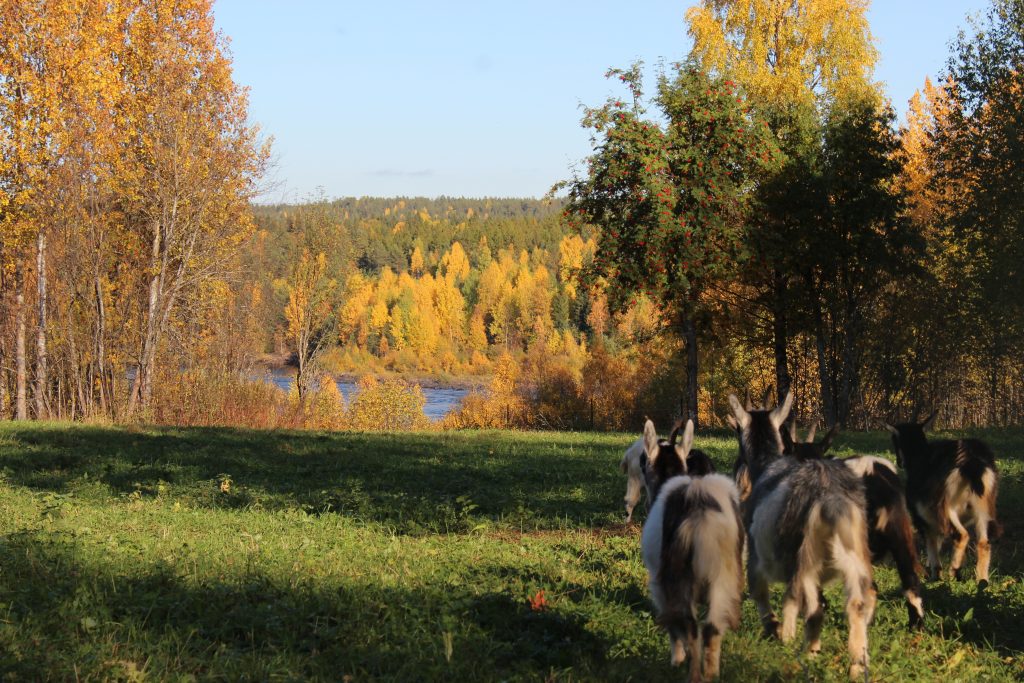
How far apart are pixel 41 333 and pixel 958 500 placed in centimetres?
2488

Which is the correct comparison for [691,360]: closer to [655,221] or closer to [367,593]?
[655,221]

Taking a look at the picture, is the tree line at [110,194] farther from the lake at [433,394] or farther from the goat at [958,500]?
the lake at [433,394]

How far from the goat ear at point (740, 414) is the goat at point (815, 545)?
119 centimetres

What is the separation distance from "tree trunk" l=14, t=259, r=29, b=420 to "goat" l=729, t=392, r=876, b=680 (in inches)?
991

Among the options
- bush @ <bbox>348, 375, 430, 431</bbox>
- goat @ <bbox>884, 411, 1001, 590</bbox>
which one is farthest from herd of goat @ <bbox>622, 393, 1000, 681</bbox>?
bush @ <bbox>348, 375, 430, 431</bbox>

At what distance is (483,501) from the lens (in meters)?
12.9

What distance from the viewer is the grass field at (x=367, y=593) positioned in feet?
18.3

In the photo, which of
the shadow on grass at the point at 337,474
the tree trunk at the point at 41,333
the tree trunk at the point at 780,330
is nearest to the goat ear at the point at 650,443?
the shadow on grass at the point at 337,474

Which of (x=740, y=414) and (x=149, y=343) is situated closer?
(x=740, y=414)

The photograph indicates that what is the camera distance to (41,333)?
2553cm

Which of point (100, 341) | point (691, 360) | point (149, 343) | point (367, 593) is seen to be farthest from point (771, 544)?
point (149, 343)

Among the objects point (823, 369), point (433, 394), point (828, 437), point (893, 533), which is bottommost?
point (433, 394)

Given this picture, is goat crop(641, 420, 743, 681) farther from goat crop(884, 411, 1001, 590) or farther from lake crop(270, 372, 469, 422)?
lake crop(270, 372, 469, 422)

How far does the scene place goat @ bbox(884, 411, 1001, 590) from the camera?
8602mm
